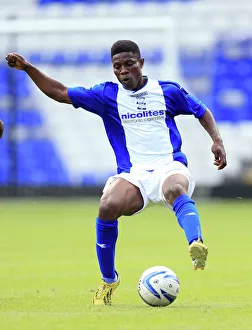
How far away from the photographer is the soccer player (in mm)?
6727

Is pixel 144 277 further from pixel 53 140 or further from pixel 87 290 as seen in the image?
pixel 53 140

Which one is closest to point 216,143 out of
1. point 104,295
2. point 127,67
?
point 127,67

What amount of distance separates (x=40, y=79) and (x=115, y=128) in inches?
27.5

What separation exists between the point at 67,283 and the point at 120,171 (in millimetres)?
1710

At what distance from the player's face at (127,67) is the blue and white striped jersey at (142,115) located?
0.16 metres

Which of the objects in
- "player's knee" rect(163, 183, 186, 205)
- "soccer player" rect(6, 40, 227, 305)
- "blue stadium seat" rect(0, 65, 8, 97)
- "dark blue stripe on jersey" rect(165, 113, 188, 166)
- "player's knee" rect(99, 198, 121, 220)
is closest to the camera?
"player's knee" rect(163, 183, 186, 205)

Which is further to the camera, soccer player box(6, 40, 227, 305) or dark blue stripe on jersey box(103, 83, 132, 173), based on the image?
dark blue stripe on jersey box(103, 83, 132, 173)

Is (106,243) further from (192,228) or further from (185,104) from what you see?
(185,104)

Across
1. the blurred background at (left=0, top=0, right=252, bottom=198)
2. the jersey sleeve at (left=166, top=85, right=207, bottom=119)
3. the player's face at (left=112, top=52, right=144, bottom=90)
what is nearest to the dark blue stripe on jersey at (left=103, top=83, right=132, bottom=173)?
the player's face at (left=112, top=52, right=144, bottom=90)

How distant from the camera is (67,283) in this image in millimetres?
8430

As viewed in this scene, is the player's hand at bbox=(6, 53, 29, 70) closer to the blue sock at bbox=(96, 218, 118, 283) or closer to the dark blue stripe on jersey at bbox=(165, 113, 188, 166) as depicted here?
the dark blue stripe on jersey at bbox=(165, 113, 188, 166)

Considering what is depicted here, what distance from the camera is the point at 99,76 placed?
923 inches

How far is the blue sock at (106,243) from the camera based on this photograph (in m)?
6.73

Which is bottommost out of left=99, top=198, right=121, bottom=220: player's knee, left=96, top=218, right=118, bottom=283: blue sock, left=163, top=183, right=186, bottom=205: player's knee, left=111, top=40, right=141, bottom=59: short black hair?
left=96, top=218, right=118, bottom=283: blue sock
